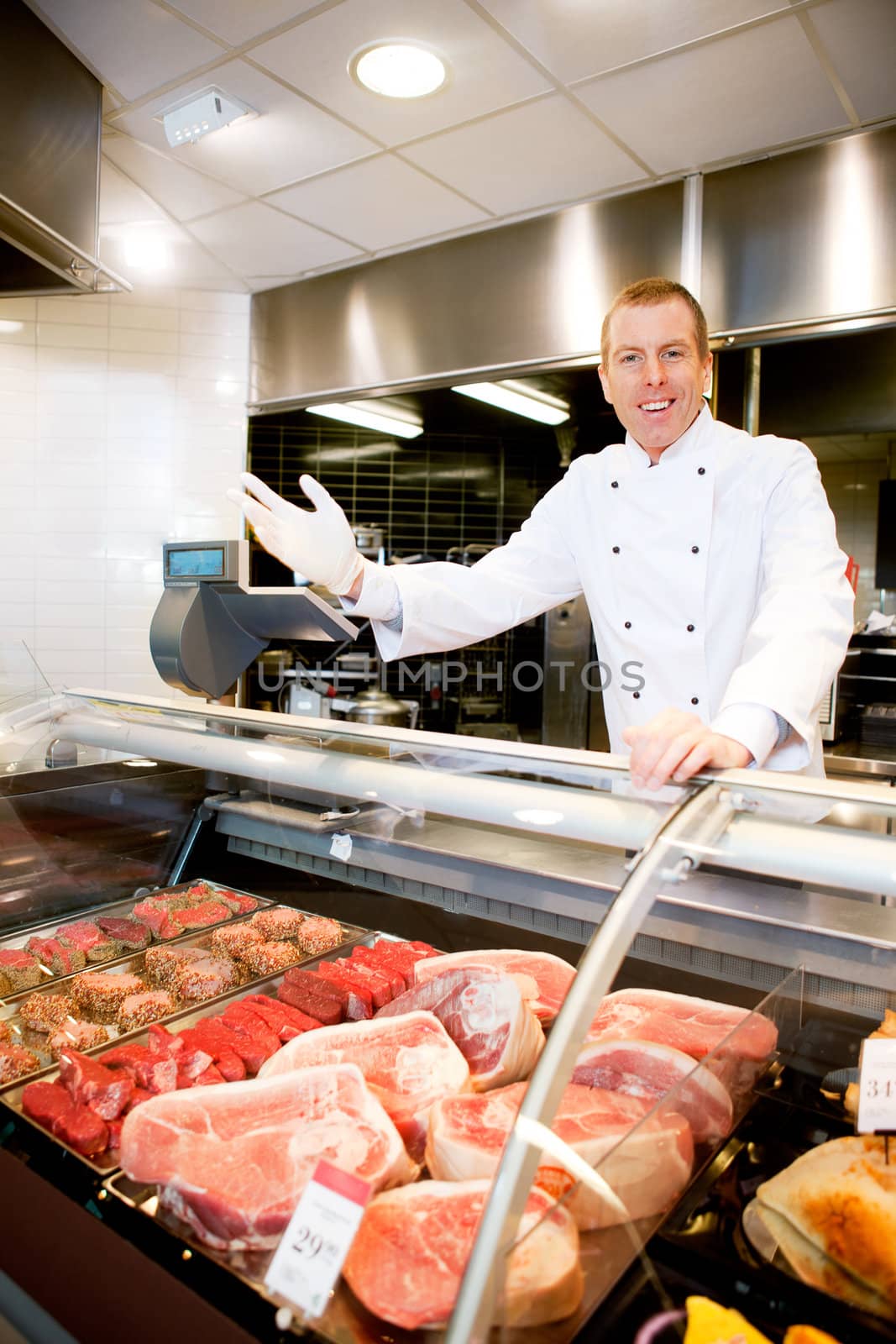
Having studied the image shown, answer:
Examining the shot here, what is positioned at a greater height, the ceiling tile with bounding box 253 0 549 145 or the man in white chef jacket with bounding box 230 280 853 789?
the ceiling tile with bounding box 253 0 549 145

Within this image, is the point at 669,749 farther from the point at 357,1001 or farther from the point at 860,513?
the point at 860,513

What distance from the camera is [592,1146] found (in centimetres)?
89

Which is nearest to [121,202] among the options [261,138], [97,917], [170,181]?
[170,181]

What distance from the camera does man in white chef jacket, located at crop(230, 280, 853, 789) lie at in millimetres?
1667

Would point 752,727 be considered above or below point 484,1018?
above

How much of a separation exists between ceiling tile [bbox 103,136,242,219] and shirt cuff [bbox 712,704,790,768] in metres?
3.17

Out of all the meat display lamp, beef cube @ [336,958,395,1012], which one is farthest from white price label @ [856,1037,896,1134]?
the meat display lamp

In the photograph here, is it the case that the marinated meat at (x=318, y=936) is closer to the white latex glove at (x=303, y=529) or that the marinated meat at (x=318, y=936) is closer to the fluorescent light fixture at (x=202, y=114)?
the white latex glove at (x=303, y=529)

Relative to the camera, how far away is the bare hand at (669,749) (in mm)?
1042

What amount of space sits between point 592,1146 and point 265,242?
4.18 meters

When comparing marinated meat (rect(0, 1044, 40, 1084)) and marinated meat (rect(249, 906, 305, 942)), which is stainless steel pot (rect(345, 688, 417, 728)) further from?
marinated meat (rect(0, 1044, 40, 1084))

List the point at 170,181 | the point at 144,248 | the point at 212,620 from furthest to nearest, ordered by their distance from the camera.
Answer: the point at 144,248
the point at 170,181
the point at 212,620

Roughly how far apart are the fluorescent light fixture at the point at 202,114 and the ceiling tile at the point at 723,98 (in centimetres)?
113

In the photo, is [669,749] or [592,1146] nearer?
[592,1146]
